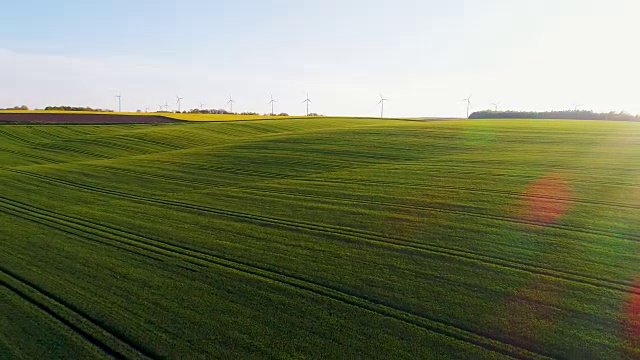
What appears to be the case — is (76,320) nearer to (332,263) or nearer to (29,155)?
(332,263)

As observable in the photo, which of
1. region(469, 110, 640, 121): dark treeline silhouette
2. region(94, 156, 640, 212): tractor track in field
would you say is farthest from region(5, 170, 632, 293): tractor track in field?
region(469, 110, 640, 121): dark treeline silhouette

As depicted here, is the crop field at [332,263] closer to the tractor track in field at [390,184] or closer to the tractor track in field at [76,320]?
the tractor track in field at [76,320]

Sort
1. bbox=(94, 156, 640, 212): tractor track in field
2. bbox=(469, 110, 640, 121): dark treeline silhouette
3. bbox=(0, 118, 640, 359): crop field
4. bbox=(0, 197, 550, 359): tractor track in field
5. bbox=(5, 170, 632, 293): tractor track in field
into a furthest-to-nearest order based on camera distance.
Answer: bbox=(469, 110, 640, 121): dark treeline silhouette < bbox=(94, 156, 640, 212): tractor track in field < bbox=(5, 170, 632, 293): tractor track in field < bbox=(0, 118, 640, 359): crop field < bbox=(0, 197, 550, 359): tractor track in field

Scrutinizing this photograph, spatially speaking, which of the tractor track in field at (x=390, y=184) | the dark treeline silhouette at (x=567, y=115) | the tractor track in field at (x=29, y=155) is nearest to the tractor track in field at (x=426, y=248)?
the tractor track in field at (x=390, y=184)

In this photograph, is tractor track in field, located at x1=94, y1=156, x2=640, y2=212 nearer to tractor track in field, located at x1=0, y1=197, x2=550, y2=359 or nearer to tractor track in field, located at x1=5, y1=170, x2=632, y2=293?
tractor track in field, located at x1=5, y1=170, x2=632, y2=293

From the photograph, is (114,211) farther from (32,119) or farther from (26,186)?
(32,119)

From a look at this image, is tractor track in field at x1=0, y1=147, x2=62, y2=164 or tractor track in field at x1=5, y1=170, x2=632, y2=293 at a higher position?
tractor track in field at x1=0, y1=147, x2=62, y2=164

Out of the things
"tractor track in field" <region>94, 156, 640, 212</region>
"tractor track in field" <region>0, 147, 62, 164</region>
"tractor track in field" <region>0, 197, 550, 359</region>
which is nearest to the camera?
"tractor track in field" <region>0, 197, 550, 359</region>
